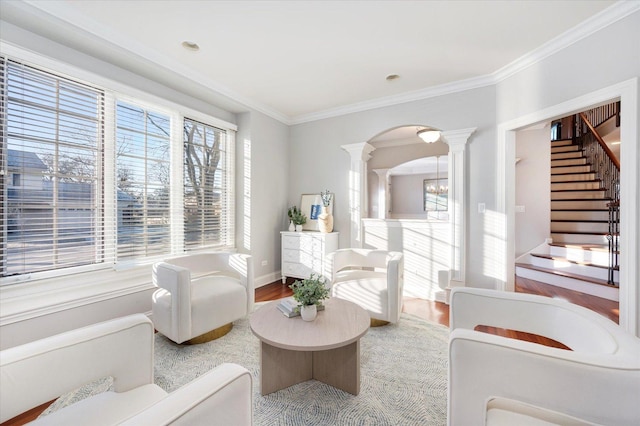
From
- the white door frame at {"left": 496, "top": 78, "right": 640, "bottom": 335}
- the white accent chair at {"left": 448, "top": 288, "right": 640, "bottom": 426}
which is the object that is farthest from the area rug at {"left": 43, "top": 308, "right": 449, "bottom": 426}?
the white door frame at {"left": 496, "top": 78, "right": 640, "bottom": 335}

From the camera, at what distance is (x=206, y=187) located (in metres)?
3.71

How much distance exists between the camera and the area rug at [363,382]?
1.59 metres

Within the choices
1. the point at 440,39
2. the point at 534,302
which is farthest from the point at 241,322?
the point at 440,39

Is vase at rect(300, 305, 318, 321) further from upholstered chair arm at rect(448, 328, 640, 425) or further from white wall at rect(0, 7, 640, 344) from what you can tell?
white wall at rect(0, 7, 640, 344)

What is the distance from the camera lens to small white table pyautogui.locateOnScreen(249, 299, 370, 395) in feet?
5.46

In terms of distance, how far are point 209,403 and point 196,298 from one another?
180 cm

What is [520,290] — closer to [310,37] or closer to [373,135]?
[373,135]

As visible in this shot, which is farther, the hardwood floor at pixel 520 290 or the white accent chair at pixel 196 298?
the hardwood floor at pixel 520 290

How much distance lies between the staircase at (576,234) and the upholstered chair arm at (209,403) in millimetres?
4683

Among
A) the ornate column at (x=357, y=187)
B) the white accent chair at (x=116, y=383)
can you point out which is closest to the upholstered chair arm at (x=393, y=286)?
the ornate column at (x=357, y=187)

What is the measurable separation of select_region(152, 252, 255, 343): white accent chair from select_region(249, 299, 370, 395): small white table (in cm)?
70

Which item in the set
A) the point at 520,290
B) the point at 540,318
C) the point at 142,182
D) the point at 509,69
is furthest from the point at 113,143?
the point at 520,290

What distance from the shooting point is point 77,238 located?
8.16 ft

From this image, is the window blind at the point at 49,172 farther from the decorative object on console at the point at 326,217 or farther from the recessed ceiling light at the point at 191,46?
the decorative object on console at the point at 326,217
